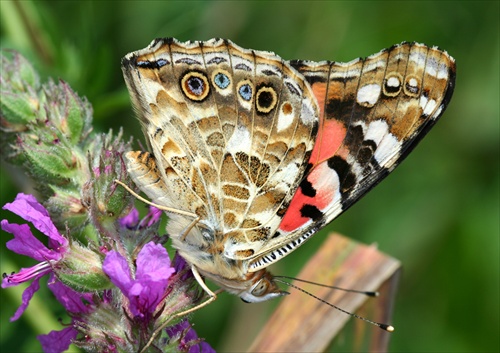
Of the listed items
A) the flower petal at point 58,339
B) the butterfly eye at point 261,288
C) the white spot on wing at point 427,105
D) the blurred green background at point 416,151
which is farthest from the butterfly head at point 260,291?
the blurred green background at point 416,151

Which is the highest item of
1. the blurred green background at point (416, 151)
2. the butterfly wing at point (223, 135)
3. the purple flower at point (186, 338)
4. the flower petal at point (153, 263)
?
the blurred green background at point (416, 151)

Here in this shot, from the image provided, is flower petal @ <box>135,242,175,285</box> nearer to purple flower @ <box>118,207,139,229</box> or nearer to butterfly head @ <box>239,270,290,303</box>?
purple flower @ <box>118,207,139,229</box>

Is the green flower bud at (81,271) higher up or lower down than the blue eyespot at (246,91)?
lower down

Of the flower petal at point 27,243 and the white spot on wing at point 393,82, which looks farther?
the white spot on wing at point 393,82

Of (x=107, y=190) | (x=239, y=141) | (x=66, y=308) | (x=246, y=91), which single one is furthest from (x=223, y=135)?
(x=66, y=308)

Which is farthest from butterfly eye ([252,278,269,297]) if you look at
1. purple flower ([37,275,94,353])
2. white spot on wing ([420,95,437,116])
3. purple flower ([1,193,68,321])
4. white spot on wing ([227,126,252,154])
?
white spot on wing ([420,95,437,116])

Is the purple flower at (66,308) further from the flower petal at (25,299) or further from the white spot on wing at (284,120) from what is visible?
the white spot on wing at (284,120)

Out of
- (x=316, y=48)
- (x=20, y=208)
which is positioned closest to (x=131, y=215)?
(x=20, y=208)

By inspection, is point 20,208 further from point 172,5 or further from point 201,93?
point 172,5
